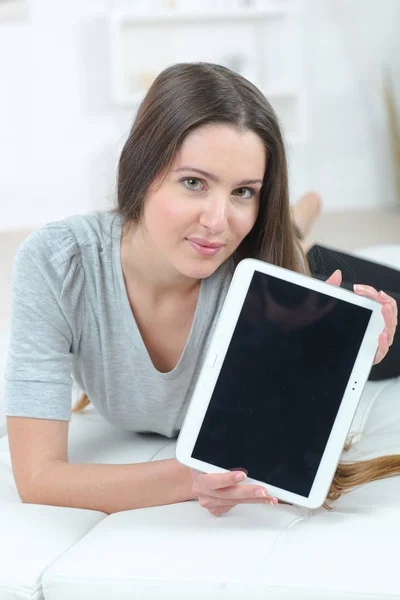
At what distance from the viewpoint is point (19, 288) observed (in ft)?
4.22

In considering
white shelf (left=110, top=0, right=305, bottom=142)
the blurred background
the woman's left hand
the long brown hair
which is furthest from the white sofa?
white shelf (left=110, top=0, right=305, bottom=142)

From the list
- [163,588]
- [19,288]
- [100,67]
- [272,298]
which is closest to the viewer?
[163,588]

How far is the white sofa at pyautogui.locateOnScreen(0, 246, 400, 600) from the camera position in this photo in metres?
0.95

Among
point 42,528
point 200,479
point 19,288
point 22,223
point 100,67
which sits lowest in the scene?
point 22,223

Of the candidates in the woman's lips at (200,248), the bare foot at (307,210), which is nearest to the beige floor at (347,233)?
the bare foot at (307,210)

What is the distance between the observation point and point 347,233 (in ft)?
14.6

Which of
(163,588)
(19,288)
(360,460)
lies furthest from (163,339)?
(163,588)

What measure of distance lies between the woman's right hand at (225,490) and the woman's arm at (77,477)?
0.37ft

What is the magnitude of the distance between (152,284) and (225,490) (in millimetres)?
447

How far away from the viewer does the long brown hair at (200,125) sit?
1151 mm

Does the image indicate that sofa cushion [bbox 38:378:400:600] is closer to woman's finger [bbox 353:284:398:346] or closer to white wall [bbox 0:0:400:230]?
woman's finger [bbox 353:284:398:346]

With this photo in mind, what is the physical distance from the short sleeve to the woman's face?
0.63ft

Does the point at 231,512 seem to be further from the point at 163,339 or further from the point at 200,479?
the point at 163,339

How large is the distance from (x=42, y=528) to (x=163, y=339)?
397mm
